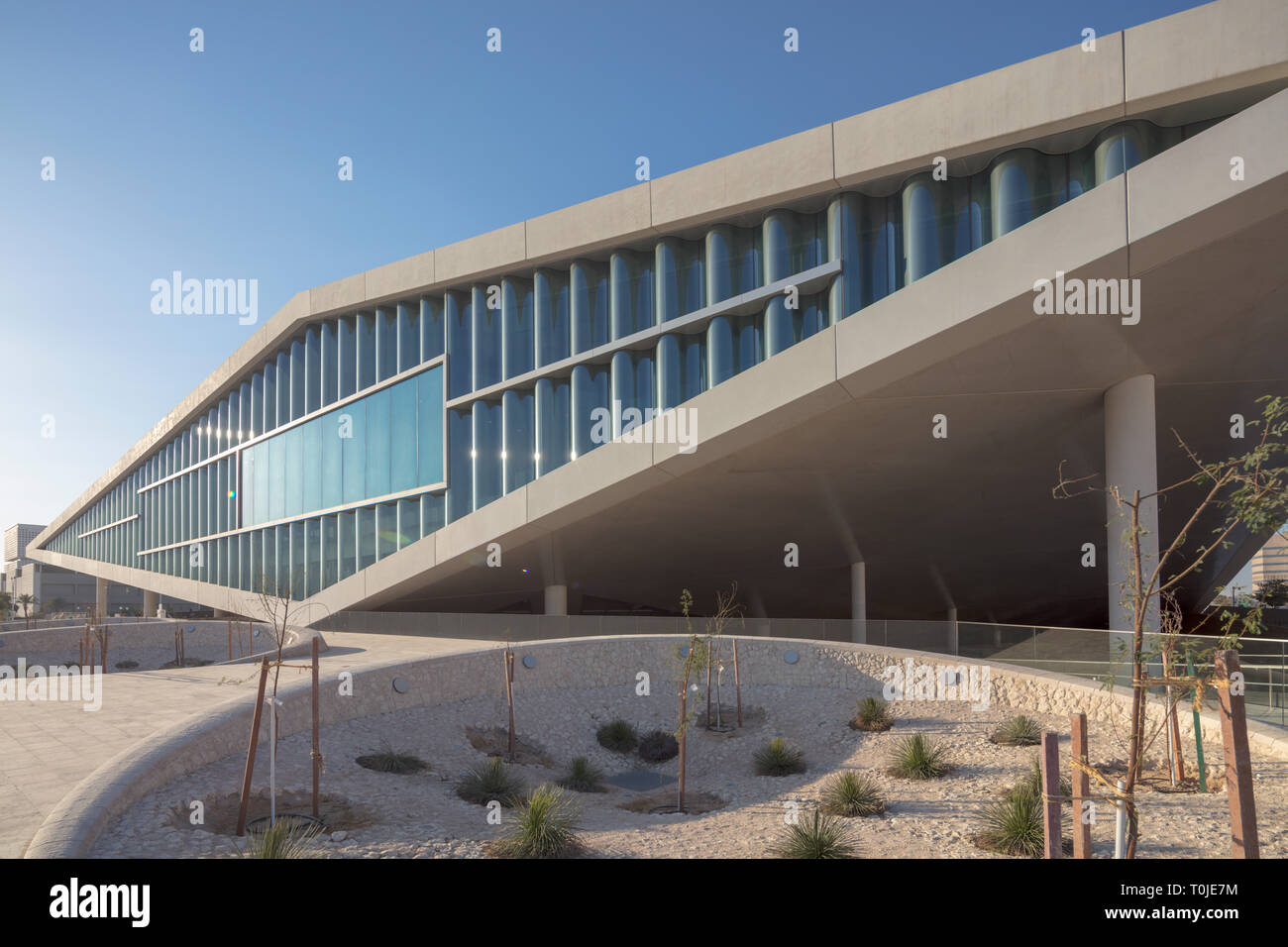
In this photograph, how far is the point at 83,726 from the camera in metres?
12.3

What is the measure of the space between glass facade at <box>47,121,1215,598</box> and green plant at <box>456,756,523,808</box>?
12.8 m

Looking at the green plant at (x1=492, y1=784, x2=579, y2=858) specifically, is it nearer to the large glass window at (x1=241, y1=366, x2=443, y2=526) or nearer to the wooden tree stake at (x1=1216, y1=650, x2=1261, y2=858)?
the wooden tree stake at (x1=1216, y1=650, x2=1261, y2=858)

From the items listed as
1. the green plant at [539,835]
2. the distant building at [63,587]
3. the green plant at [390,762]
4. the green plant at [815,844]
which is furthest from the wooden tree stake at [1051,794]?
the distant building at [63,587]

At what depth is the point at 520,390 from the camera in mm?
26734

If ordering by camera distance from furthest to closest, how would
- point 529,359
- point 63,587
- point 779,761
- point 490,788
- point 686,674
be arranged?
1. point 63,587
2. point 529,359
3. point 779,761
4. point 686,674
5. point 490,788

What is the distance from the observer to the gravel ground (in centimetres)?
870

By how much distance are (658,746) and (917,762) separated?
16.8 ft

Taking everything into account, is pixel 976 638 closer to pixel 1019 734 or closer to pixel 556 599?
pixel 1019 734

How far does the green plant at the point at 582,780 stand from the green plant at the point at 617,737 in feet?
6.65

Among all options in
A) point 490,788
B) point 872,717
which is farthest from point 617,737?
point 490,788

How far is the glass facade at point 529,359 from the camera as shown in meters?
19.5
